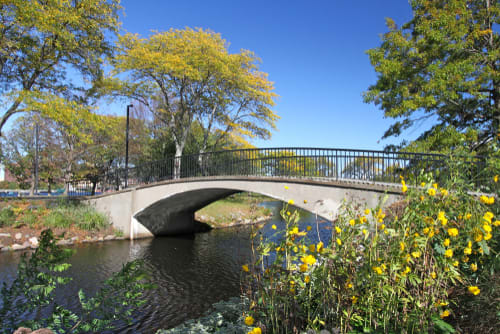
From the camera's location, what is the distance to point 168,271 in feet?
33.8

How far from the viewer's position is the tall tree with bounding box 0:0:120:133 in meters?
11.7

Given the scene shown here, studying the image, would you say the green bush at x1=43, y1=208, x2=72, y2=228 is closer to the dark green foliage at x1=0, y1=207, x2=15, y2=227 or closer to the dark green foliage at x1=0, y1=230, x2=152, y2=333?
the dark green foliage at x1=0, y1=207, x2=15, y2=227

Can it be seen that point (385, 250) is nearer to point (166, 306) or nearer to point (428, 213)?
point (428, 213)

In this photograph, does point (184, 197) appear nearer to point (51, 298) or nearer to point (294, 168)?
point (294, 168)

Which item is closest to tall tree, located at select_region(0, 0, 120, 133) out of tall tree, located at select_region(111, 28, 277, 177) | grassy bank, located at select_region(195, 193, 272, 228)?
tall tree, located at select_region(111, 28, 277, 177)

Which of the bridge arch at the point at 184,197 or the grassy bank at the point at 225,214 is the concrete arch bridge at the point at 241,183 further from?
the grassy bank at the point at 225,214

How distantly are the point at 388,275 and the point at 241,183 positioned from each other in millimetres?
9846

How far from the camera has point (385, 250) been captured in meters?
2.50

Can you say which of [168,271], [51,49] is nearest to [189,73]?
[51,49]

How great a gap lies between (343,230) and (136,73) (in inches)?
772

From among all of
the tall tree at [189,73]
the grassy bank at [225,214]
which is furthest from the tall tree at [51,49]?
the grassy bank at [225,214]

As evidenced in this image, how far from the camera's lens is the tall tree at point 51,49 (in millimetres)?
11664

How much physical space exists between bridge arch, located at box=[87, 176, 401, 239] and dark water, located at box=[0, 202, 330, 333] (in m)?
1.20

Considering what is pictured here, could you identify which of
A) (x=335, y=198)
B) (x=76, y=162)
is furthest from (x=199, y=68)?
(x=335, y=198)
